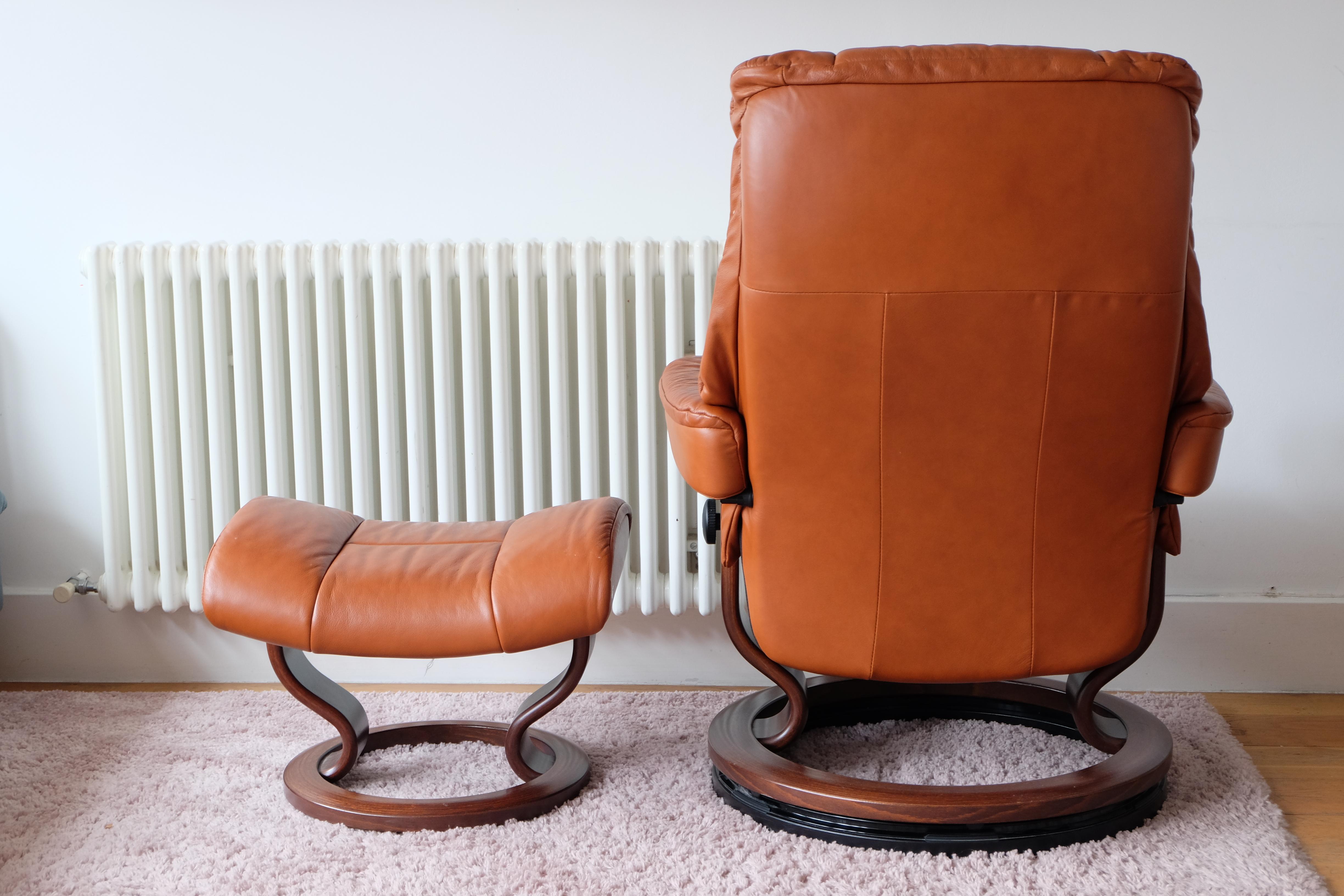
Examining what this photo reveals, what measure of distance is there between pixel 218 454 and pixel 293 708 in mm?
504

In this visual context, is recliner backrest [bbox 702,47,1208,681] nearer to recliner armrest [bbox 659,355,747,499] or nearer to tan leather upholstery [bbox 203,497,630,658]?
recliner armrest [bbox 659,355,747,499]

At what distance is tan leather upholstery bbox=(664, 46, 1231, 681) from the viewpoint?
1154 mm

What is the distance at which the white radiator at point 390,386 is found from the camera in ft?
6.31

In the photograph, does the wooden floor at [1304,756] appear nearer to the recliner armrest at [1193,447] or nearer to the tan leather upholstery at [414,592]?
the recliner armrest at [1193,447]

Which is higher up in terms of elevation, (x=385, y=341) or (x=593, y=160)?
(x=593, y=160)

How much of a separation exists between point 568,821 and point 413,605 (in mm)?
375

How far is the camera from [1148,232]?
3.87 feet

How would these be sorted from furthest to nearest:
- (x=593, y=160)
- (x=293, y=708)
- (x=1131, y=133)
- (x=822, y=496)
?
1. (x=593, y=160)
2. (x=293, y=708)
3. (x=822, y=496)
4. (x=1131, y=133)

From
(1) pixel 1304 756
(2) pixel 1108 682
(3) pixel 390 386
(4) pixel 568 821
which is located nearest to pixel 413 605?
(4) pixel 568 821

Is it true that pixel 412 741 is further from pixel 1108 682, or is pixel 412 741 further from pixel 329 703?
pixel 1108 682

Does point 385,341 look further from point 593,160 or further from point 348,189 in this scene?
point 593,160

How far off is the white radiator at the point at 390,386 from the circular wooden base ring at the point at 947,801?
0.58m

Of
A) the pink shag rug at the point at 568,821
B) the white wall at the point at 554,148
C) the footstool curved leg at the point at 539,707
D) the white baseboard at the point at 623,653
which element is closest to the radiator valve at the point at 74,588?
the white baseboard at the point at 623,653

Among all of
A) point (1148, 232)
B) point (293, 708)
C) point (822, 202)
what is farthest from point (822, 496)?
point (293, 708)
